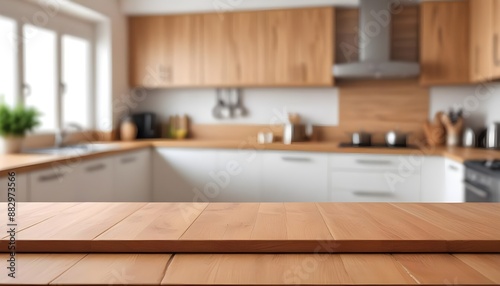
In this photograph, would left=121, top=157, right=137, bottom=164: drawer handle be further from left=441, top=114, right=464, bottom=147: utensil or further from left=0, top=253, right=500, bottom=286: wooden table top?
left=0, top=253, right=500, bottom=286: wooden table top

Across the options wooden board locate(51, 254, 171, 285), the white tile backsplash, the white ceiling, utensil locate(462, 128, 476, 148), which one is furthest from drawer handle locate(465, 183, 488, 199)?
wooden board locate(51, 254, 171, 285)

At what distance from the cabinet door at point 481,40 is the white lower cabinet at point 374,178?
850 mm

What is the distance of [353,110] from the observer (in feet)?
15.4

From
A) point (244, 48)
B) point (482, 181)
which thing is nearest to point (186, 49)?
point (244, 48)

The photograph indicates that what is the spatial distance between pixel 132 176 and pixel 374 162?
6.72 ft

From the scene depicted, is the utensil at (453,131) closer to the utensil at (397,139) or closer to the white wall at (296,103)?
the white wall at (296,103)

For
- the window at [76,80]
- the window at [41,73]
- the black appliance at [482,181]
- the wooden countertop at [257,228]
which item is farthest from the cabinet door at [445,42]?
the window at [41,73]

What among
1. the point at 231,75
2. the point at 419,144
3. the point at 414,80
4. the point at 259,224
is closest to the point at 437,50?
the point at 414,80

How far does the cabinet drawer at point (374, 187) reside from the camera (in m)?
3.92

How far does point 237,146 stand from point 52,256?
3.26 metres

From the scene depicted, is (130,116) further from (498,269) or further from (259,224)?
(498,269)

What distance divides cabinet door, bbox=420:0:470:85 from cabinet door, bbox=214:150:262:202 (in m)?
1.69

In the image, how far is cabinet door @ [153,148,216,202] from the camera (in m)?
4.38

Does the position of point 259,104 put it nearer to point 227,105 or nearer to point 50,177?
point 227,105
